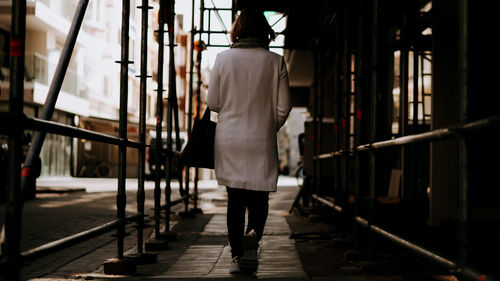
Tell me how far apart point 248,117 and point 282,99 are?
0.90 ft

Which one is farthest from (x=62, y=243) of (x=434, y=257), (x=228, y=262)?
(x=228, y=262)

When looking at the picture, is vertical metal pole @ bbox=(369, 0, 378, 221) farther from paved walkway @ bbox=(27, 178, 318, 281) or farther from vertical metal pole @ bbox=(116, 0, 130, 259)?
vertical metal pole @ bbox=(116, 0, 130, 259)

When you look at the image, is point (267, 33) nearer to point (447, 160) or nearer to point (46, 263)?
point (46, 263)

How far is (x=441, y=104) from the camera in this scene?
7.49 meters

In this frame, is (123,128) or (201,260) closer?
(123,128)

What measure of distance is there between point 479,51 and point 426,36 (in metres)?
1.98

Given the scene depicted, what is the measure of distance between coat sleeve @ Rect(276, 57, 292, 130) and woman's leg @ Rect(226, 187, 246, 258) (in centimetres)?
55

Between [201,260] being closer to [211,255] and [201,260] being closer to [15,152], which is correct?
[211,255]

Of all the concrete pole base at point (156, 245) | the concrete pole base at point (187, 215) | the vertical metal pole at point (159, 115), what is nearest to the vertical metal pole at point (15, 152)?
the vertical metal pole at point (159, 115)

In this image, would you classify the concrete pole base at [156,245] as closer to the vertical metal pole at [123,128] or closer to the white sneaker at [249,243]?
the vertical metal pole at [123,128]

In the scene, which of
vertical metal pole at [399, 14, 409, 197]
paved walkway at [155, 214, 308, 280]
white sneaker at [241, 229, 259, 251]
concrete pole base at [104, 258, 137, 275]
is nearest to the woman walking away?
white sneaker at [241, 229, 259, 251]

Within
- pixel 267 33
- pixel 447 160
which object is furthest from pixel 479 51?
pixel 267 33

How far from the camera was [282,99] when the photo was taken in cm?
455

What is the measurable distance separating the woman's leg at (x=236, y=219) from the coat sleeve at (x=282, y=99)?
1.80 ft
